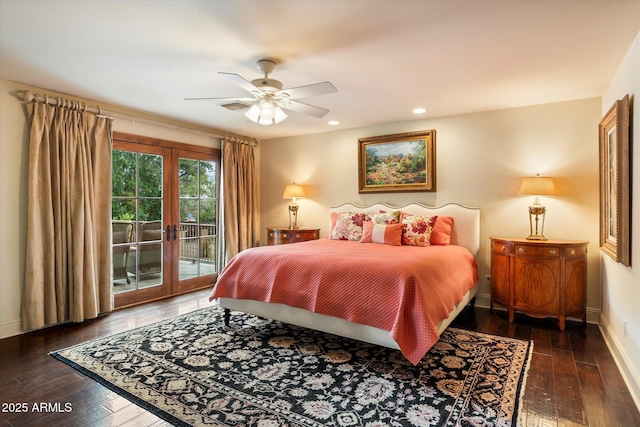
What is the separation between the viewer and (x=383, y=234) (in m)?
4.19

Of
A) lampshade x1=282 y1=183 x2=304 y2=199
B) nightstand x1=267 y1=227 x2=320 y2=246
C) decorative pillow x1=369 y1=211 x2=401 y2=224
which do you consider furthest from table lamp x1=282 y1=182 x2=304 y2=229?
decorative pillow x1=369 y1=211 x2=401 y2=224

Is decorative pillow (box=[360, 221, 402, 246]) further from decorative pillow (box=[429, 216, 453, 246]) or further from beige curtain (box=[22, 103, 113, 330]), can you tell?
beige curtain (box=[22, 103, 113, 330])

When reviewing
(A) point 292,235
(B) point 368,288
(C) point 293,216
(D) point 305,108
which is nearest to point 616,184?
(B) point 368,288

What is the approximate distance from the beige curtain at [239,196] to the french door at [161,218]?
0.19 metres

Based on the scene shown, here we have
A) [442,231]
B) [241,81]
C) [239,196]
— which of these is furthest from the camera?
[239,196]

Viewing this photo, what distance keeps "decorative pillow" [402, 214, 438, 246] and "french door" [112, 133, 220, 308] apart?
3.02m

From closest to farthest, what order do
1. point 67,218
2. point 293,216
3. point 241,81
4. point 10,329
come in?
point 241,81
point 10,329
point 67,218
point 293,216

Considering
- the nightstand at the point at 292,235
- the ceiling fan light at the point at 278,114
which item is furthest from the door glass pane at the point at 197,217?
the ceiling fan light at the point at 278,114

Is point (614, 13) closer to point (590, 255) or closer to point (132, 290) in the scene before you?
point (590, 255)

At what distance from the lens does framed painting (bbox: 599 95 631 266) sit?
249 cm

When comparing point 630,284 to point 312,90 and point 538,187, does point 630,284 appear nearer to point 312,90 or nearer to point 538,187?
point 538,187

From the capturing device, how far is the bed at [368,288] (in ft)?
7.94

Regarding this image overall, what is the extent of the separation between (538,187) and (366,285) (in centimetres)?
240

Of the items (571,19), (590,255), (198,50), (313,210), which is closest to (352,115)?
(313,210)
